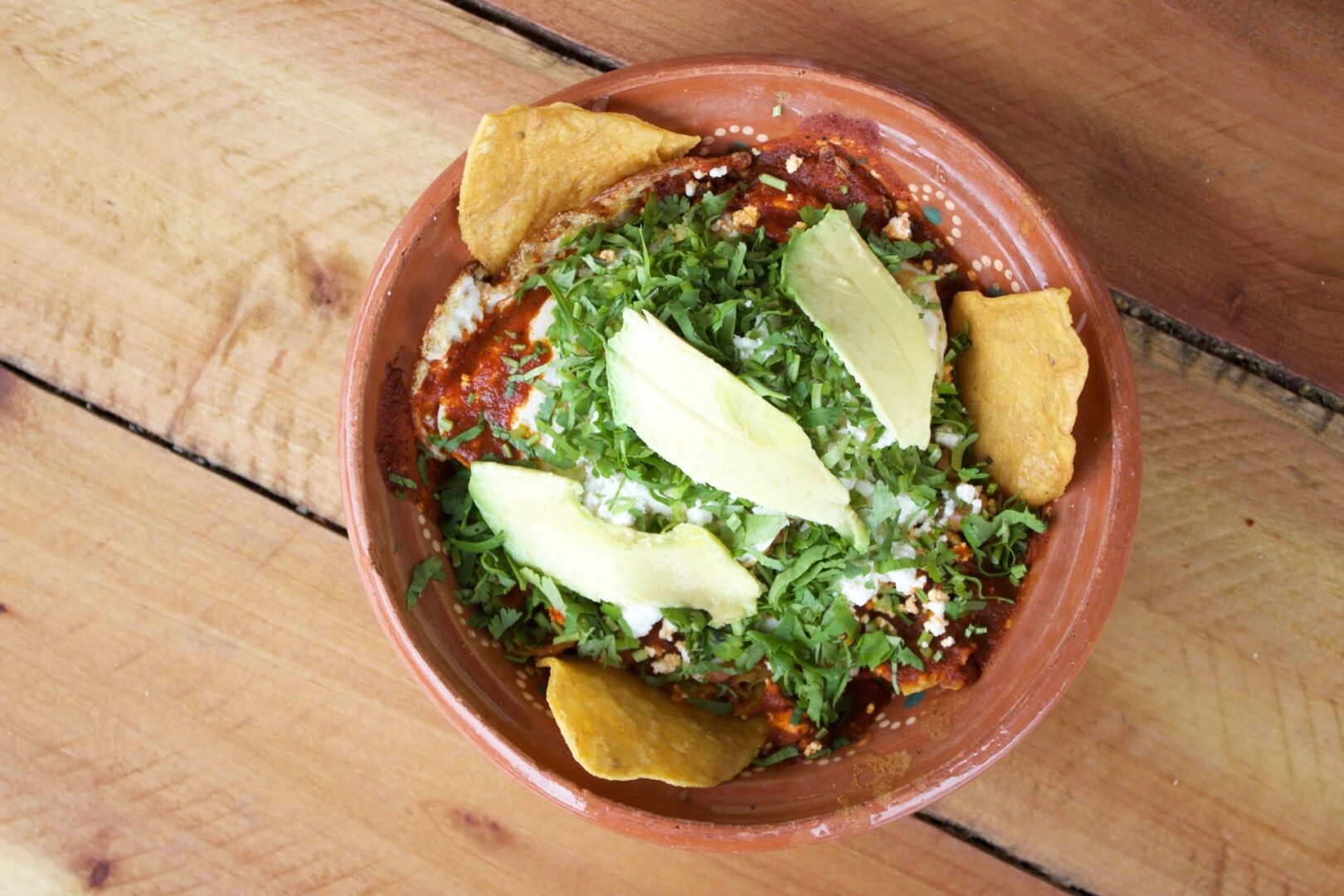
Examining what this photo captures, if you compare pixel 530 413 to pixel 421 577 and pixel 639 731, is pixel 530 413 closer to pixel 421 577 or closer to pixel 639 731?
pixel 421 577

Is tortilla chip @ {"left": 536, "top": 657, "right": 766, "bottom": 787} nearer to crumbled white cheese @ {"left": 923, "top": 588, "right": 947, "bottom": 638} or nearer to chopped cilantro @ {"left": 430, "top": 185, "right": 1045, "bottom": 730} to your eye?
chopped cilantro @ {"left": 430, "top": 185, "right": 1045, "bottom": 730}

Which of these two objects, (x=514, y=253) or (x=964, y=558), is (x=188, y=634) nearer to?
(x=514, y=253)

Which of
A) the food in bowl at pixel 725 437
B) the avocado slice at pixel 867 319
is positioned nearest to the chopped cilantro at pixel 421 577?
the food in bowl at pixel 725 437

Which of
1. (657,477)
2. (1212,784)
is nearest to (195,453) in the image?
(657,477)

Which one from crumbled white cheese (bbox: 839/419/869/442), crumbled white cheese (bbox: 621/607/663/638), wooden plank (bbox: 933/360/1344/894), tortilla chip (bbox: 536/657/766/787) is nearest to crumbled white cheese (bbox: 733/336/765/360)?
crumbled white cheese (bbox: 839/419/869/442)

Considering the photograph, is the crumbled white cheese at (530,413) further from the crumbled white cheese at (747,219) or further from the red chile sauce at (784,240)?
the crumbled white cheese at (747,219)
